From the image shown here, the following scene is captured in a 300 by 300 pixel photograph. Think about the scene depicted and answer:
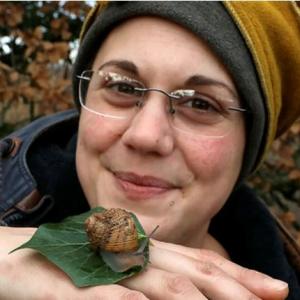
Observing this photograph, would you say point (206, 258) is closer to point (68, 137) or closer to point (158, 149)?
point (158, 149)

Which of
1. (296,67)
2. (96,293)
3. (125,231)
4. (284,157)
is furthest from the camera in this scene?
(284,157)

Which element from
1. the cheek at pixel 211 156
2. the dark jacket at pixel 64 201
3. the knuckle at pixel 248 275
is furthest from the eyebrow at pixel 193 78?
the knuckle at pixel 248 275

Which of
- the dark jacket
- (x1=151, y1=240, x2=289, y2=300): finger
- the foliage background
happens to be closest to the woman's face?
the dark jacket

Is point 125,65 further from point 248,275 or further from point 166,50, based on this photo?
point 248,275

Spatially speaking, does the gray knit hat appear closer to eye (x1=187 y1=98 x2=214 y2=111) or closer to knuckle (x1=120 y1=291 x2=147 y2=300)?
eye (x1=187 y1=98 x2=214 y2=111)

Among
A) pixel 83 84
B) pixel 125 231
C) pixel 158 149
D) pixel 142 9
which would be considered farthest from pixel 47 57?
pixel 125 231

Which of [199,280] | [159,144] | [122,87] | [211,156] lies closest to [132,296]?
[199,280]

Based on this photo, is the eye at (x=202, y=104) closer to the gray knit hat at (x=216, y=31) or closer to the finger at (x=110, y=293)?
the gray knit hat at (x=216, y=31)
